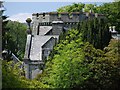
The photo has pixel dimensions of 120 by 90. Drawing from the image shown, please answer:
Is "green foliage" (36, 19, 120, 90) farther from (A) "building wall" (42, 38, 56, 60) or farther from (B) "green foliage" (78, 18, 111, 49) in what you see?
(A) "building wall" (42, 38, 56, 60)

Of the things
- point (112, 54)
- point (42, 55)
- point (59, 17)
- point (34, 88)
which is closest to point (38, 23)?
point (59, 17)

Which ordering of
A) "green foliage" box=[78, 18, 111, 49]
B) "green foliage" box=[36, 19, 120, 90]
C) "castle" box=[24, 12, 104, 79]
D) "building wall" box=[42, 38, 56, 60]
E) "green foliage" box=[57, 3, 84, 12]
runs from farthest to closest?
"green foliage" box=[57, 3, 84, 12] → "building wall" box=[42, 38, 56, 60] → "castle" box=[24, 12, 104, 79] → "green foliage" box=[78, 18, 111, 49] → "green foliage" box=[36, 19, 120, 90]

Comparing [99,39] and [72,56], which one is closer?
[72,56]

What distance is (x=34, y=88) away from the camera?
18.7m

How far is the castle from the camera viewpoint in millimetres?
36500

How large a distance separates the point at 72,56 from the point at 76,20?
56.4ft

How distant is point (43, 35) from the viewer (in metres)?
A: 39.2


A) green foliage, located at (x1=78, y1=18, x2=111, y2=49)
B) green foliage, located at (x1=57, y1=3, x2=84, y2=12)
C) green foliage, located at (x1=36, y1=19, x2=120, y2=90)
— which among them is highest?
green foliage, located at (x1=57, y1=3, x2=84, y2=12)

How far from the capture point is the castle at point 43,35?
120ft

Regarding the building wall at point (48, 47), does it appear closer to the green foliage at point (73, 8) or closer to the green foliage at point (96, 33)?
the green foliage at point (96, 33)

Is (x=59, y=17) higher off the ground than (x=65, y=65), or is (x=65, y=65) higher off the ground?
(x=59, y=17)

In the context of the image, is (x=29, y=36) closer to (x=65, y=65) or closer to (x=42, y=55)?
(x=42, y=55)

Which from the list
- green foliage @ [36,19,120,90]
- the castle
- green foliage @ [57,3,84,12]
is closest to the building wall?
the castle

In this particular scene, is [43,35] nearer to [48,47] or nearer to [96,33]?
[48,47]
